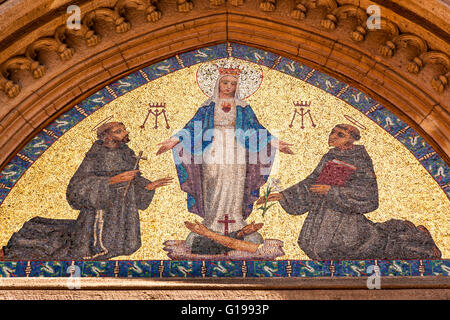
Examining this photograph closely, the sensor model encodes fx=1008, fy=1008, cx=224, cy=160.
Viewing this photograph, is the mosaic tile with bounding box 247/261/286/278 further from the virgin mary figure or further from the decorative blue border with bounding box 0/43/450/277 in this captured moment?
the virgin mary figure

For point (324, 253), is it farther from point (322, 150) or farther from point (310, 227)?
point (322, 150)

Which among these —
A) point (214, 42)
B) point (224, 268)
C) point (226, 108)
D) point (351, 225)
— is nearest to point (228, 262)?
point (224, 268)

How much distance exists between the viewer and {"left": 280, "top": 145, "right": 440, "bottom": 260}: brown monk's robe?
26.4 feet

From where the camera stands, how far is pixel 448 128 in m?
8.48

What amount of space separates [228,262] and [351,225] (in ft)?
3.47

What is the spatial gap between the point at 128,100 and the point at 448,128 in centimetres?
277

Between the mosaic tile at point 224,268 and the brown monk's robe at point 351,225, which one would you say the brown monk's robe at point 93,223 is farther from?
the brown monk's robe at point 351,225

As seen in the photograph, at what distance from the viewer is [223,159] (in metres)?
8.57

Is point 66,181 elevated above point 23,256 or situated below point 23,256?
above

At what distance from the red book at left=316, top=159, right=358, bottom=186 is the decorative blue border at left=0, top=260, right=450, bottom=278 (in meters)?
0.77

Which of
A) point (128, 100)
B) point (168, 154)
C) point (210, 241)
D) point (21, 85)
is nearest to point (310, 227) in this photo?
point (210, 241)

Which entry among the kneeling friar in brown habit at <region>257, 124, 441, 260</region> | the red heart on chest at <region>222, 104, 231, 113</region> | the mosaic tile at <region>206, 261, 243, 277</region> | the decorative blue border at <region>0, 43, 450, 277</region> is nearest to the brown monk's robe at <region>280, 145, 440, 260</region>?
the kneeling friar in brown habit at <region>257, 124, 441, 260</region>

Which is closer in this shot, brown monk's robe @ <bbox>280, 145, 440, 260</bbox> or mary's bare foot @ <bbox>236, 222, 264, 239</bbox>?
brown monk's robe @ <bbox>280, 145, 440, 260</bbox>

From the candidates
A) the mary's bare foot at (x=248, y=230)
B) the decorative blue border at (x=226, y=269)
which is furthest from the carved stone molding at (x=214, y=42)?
the mary's bare foot at (x=248, y=230)
